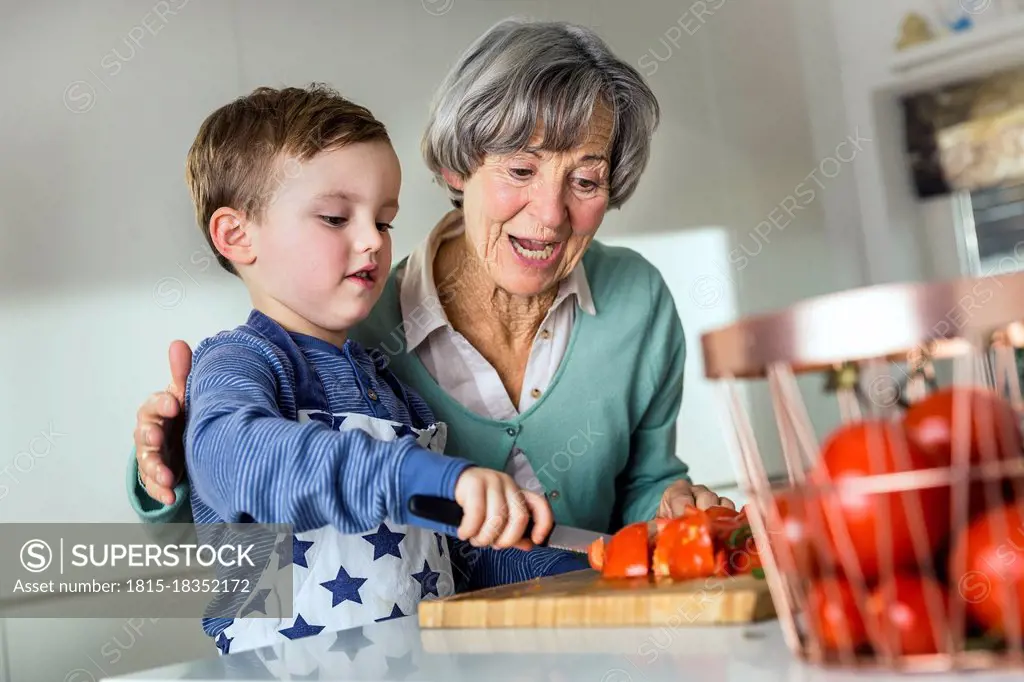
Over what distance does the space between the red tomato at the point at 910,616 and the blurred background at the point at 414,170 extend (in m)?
0.13

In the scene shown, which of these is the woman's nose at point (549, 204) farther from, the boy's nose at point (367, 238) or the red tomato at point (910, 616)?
the red tomato at point (910, 616)

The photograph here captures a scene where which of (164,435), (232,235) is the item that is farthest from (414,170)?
(164,435)

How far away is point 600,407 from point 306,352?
47 centimetres

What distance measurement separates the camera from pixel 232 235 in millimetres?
1269

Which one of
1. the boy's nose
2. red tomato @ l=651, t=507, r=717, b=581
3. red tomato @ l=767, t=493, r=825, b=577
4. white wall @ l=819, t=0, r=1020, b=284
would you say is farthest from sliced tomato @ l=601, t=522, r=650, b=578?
white wall @ l=819, t=0, r=1020, b=284

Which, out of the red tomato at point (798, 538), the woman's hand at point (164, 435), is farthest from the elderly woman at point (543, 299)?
the red tomato at point (798, 538)

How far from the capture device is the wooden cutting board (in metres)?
0.73

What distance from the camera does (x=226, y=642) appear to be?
1142mm

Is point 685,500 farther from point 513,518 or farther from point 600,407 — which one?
point 513,518

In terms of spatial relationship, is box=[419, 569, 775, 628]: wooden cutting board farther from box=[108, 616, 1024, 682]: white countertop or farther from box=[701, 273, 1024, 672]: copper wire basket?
box=[701, 273, 1024, 672]: copper wire basket

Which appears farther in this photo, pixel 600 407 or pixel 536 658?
pixel 600 407

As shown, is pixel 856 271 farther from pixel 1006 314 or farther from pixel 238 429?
pixel 1006 314

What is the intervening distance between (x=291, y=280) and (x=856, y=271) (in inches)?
94.3

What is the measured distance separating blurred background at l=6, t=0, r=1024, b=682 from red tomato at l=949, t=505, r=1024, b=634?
0.14m
